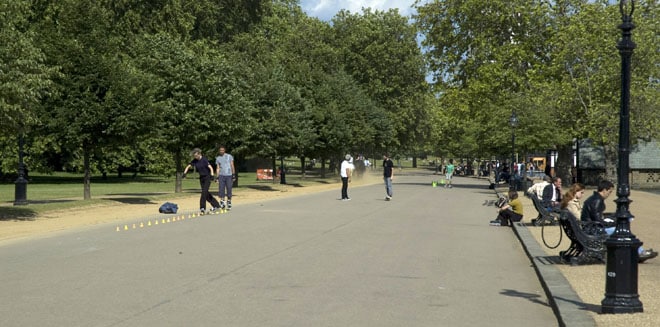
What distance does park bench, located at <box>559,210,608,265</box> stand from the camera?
12.1m

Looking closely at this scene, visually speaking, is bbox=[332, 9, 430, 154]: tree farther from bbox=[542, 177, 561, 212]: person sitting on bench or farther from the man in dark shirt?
the man in dark shirt

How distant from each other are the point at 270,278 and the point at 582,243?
15.2ft

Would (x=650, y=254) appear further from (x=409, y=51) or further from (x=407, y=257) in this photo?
(x=409, y=51)

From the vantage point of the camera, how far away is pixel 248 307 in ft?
28.5

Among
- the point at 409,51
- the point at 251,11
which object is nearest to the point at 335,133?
the point at 251,11

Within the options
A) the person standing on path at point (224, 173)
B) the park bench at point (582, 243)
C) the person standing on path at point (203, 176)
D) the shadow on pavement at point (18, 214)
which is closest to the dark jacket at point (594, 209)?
the park bench at point (582, 243)

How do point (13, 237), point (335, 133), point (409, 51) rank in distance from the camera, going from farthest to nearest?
point (409, 51) → point (335, 133) → point (13, 237)

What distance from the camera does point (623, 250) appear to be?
8422 mm

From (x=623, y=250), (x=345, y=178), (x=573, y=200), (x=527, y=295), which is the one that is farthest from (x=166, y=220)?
(x=623, y=250)

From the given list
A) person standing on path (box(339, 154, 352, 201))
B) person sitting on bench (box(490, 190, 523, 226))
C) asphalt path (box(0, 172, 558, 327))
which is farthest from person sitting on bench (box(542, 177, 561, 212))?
person standing on path (box(339, 154, 352, 201))

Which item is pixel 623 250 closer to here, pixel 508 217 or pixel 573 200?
pixel 573 200

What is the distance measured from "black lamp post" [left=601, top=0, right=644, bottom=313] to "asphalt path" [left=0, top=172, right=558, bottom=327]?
679 mm

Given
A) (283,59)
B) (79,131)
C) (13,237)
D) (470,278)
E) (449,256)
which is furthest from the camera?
(283,59)

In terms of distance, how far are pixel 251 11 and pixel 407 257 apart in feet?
164
